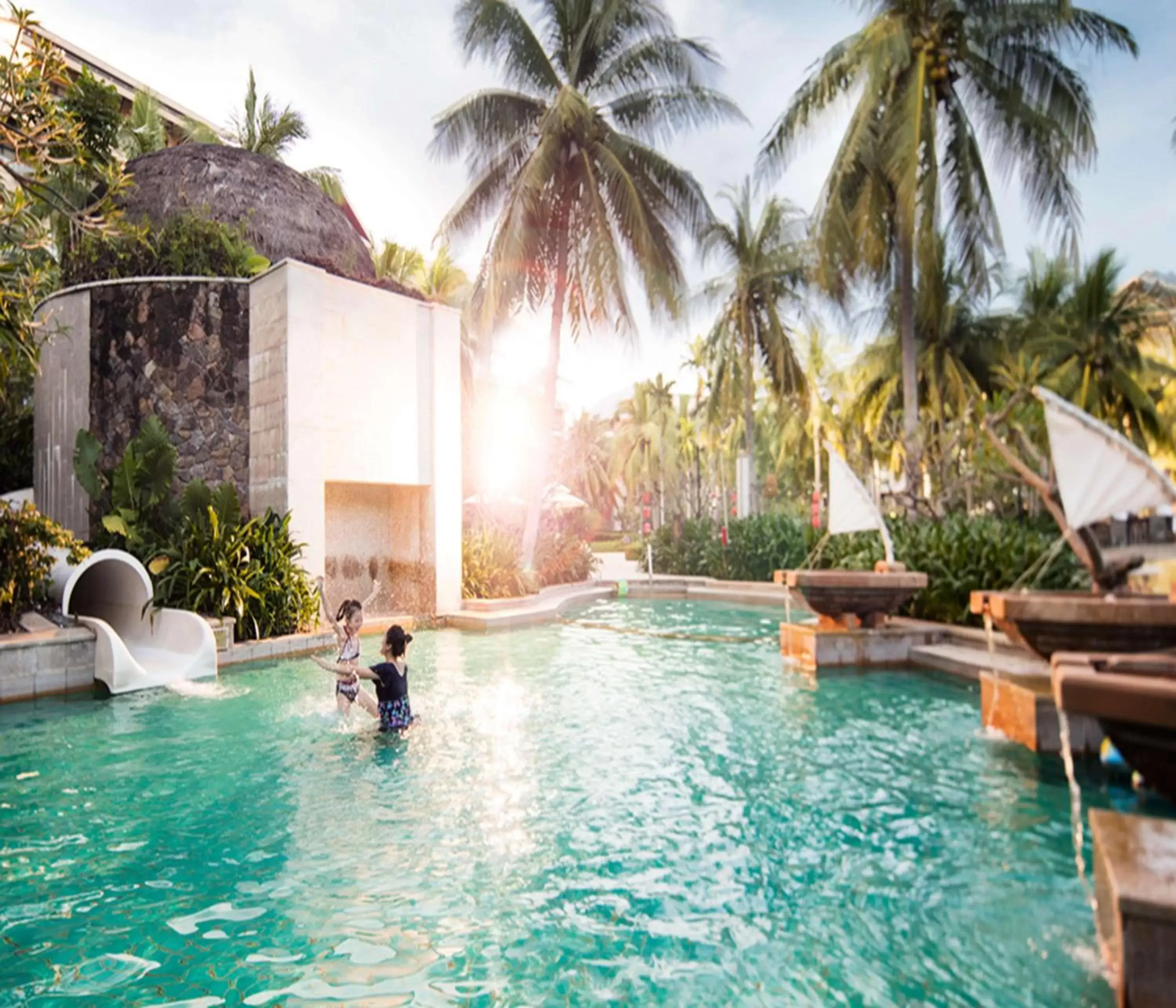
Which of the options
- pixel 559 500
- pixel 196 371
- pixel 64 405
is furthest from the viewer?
pixel 559 500

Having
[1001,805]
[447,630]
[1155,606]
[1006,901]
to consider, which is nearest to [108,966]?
[1006,901]

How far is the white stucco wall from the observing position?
11.6 metres

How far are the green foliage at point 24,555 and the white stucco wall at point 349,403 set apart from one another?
3.00 meters

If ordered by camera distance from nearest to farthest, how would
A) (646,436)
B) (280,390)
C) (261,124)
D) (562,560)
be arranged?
(280,390) → (261,124) → (562,560) → (646,436)

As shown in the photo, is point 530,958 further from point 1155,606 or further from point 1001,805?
point 1155,606

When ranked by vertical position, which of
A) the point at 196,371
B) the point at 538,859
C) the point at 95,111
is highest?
the point at 95,111

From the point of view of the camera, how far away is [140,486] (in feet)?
36.1

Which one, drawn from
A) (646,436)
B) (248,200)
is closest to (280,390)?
(248,200)

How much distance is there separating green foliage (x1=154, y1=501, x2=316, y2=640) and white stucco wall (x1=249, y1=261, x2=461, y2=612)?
2.71 feet

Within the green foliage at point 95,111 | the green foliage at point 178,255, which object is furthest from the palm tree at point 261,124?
the green foliage at point 95,111

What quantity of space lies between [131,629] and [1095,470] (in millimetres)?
11117

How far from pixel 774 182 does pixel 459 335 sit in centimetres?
749

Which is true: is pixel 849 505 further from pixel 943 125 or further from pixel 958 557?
pixel 943 125

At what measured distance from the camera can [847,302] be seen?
1744 cm
